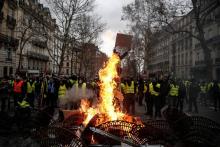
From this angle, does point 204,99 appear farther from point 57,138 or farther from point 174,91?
point 57,138

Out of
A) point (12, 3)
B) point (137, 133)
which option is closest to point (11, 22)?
point (12, 3)

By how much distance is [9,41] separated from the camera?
167 feet

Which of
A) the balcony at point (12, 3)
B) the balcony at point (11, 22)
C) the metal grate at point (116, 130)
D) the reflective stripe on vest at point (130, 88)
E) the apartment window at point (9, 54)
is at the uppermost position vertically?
the balcony at point (12, 3)

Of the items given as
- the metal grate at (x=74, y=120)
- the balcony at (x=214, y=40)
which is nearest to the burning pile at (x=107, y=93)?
the metal grate at (x=74, y=120)

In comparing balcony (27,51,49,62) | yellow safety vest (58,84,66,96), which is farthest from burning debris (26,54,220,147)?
balcony (27,51,49,62)

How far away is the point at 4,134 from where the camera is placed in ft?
37.0

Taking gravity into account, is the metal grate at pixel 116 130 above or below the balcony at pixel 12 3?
below

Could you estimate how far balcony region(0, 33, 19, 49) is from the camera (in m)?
48.1

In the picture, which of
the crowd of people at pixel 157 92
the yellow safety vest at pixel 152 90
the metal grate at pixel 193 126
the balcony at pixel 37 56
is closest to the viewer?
the metal grate at pixel 193 126

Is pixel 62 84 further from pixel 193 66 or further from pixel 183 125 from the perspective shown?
pixel 193 66

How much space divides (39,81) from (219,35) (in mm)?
34624

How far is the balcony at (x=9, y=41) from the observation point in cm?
4814

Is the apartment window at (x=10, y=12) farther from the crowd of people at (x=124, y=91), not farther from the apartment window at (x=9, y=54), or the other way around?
the crowd of people at (x=124, y=91)

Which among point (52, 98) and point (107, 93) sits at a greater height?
point (107, 93)
